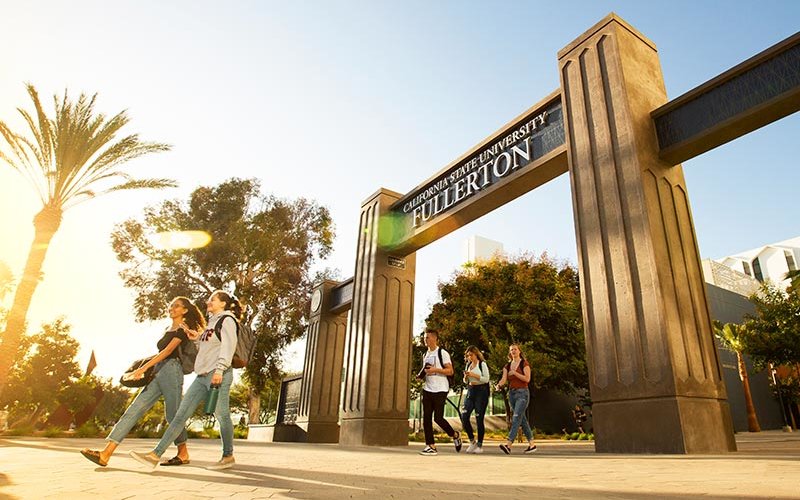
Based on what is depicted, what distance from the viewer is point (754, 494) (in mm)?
2236

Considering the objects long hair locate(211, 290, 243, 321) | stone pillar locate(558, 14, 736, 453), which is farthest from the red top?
long hair locate(211, 290, 243, 321)

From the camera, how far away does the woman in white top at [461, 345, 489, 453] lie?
727 cm

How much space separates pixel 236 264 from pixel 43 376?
42.2ft

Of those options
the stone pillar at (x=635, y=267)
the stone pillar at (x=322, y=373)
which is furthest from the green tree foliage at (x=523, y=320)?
the stone pillar at (x=635, y=267)

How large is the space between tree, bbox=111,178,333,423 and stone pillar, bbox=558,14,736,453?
20.5m

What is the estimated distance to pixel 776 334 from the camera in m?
22.9

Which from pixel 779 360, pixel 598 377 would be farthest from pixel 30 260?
pixel 779 360

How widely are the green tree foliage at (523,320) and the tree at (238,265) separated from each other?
8.97 meters

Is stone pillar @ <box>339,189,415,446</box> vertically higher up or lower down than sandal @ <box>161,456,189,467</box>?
higher up

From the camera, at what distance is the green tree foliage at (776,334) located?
74.2 feet

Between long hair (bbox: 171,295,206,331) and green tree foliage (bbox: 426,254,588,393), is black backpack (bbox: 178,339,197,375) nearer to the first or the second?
long hair (bbox: 171,295,206,331)

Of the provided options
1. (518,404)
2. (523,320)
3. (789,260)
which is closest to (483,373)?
(518,404)

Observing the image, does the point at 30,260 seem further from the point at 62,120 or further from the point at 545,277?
the point at 545,277

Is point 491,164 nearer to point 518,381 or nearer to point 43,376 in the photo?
point 518,381
